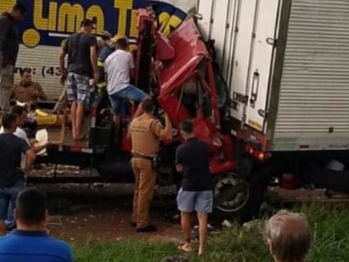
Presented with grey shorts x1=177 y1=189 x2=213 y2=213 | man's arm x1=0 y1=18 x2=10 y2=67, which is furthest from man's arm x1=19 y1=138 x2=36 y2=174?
man's arm x1=0 y1=18 x2=10 y2=67

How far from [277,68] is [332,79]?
2.87ft

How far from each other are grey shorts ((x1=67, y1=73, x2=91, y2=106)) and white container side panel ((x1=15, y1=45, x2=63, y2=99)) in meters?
2.98

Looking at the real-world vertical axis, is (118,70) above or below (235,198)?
above

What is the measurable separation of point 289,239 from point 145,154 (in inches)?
274

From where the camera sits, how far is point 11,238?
5.57m

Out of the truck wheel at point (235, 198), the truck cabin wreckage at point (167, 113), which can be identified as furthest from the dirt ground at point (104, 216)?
the truck wheel at point (235, 198)

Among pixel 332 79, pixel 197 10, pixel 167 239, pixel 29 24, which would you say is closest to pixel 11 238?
pixel 167 239

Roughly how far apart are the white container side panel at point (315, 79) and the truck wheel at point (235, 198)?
898 millimetres

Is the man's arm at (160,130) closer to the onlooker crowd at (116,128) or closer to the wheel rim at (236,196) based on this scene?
the onlooker crowd at (116,128)

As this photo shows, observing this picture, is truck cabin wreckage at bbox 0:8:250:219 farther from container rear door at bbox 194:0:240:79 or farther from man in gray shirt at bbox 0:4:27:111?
man in gray shirt at bbox 0:4:27:111

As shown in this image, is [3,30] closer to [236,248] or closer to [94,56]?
[94,56]

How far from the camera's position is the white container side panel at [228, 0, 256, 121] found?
1226cm

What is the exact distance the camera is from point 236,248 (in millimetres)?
10172

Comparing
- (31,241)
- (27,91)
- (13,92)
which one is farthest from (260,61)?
(31,241)
